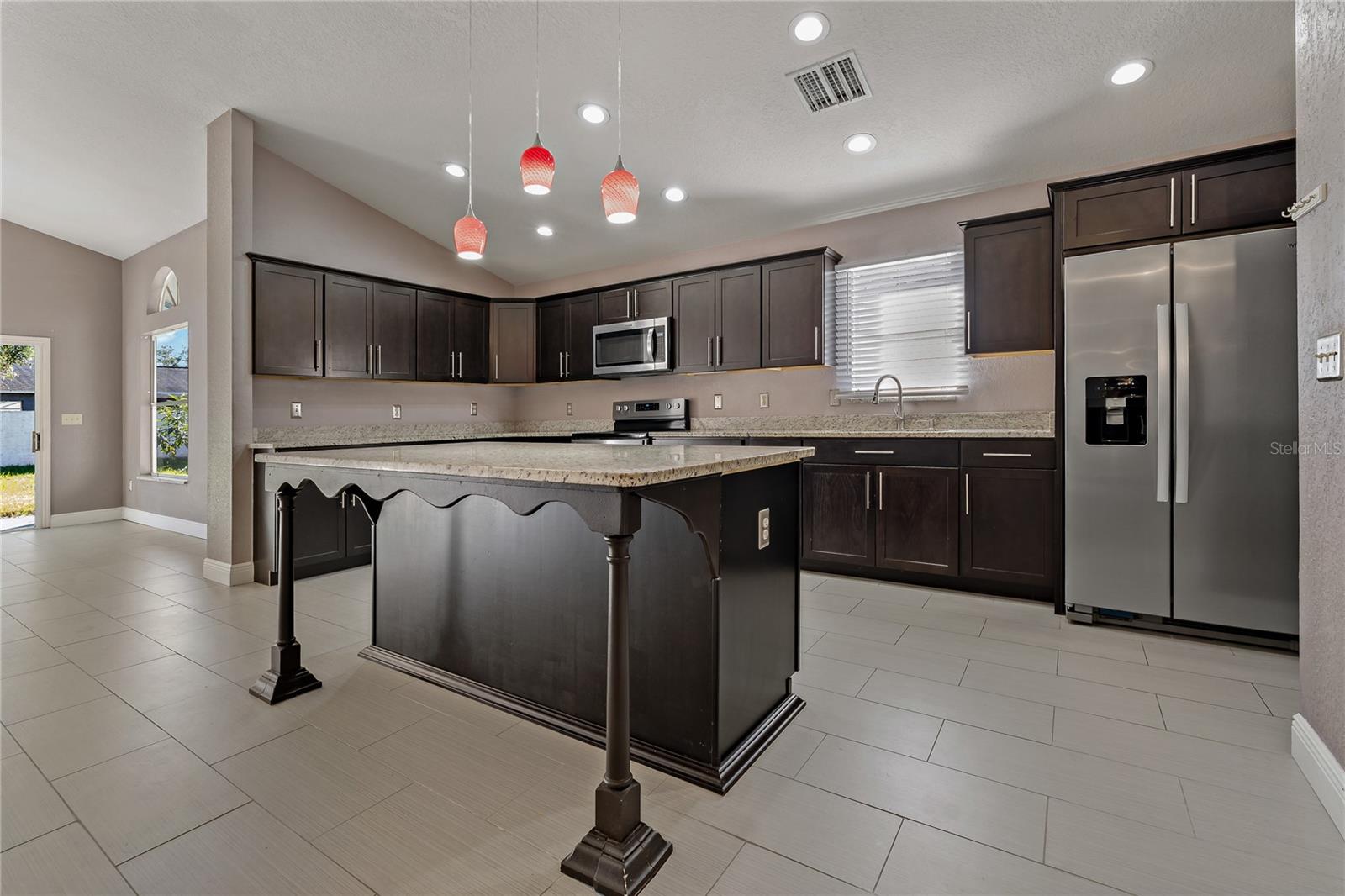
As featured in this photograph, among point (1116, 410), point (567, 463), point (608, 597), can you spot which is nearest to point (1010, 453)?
point (1116, 410)

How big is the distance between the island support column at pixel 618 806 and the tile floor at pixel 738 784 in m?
0.05

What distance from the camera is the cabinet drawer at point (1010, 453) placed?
3.31m

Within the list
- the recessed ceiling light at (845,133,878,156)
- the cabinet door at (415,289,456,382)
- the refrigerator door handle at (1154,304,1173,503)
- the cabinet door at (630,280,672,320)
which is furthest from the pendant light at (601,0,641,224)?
the cabinet door at (415,289,456,382)

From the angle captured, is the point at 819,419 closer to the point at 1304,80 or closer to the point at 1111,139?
the point at 1111,139

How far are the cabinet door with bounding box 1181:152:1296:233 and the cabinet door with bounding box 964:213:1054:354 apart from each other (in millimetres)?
692

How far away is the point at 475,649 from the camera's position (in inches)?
90.2

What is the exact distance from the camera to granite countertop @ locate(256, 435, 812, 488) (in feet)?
4.31

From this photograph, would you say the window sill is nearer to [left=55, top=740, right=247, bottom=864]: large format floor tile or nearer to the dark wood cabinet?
[left=55, top=740, right=247, bottom=864]: large format floor tile

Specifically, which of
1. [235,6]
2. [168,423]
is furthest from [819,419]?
[168,423]

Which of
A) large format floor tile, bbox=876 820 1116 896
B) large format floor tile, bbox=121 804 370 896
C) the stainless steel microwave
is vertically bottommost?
large format floor tile, bbox=121 804 370 896

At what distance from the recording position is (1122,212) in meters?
2.98

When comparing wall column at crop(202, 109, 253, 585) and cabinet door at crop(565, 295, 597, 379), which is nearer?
wall column at crop(202, 109, 253, 585)

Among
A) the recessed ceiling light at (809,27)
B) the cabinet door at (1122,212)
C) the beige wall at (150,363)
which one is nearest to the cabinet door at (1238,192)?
the cabinet door at (1122,212)

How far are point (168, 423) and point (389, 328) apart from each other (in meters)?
3.16
